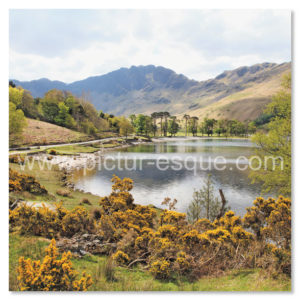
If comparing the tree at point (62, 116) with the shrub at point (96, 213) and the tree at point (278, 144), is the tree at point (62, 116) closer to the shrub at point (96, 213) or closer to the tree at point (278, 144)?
the shrub at point (96, 213)

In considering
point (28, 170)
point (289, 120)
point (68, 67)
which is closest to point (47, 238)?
point (28, 170)

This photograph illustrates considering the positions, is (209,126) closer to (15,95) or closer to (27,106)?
(27,106)

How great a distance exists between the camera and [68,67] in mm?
7262

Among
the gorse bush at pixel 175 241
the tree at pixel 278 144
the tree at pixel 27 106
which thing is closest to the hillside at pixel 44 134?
the tree at pixel 27 106

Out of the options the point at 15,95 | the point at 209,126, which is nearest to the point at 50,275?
the point at 15,95

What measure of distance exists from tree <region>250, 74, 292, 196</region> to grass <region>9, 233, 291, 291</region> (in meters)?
2.96

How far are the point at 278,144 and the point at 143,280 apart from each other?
5.74m

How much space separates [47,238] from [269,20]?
8.58m

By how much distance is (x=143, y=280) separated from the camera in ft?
14.6

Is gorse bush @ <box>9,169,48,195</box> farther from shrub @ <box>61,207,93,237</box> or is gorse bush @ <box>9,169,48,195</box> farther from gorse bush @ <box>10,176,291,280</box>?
shrub @ <box>61,207,93,237</box>

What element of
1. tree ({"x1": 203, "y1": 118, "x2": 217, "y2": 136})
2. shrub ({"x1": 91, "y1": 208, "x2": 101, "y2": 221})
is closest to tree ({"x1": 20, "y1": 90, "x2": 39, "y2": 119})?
shrub ({"x1": 91, "y1": 208, "x2": 101, "y2": 221})

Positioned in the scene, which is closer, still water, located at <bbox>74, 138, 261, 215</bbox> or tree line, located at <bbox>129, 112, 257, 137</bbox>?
still water, located at <bbox>74, 138, 261, 215</bbox>

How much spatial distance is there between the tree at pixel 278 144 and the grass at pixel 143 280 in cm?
296

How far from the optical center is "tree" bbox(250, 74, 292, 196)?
612 cm
